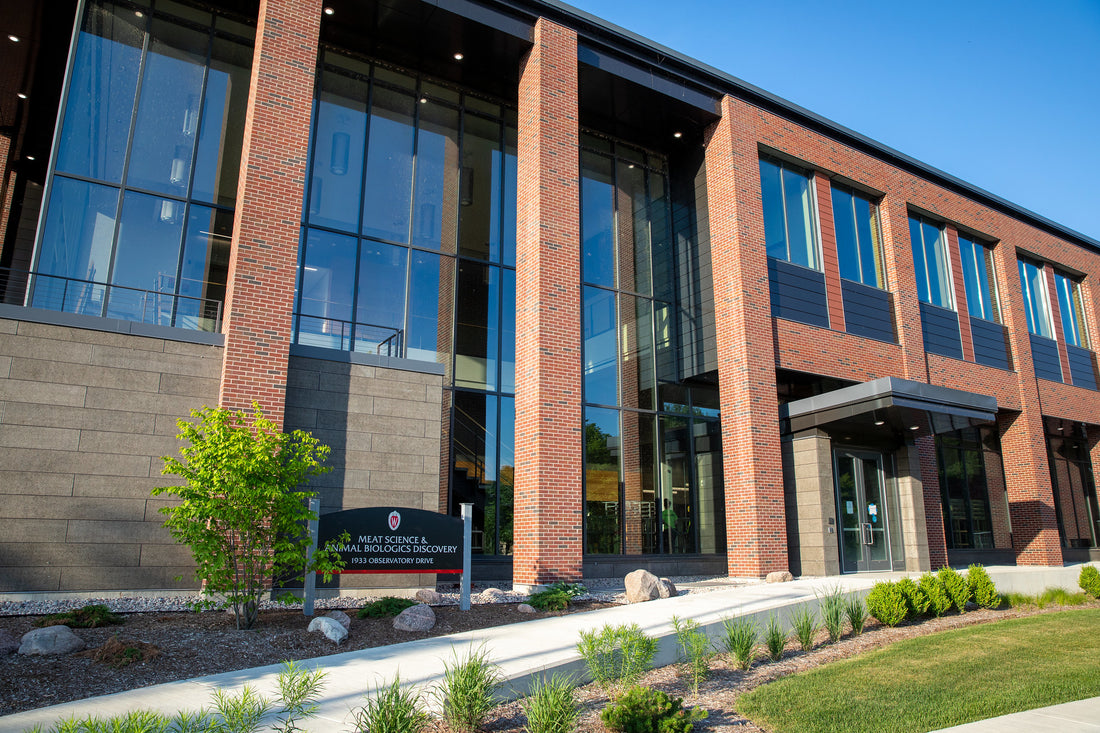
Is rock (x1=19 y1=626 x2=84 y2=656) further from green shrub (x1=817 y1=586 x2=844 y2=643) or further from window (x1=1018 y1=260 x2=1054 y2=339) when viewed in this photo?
window (x1=1018 y1=260 x2=1054 y2=339)

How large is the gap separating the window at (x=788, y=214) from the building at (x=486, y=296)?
5.0 inches

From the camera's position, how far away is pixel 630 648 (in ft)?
22.1

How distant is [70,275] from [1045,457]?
28133 mm

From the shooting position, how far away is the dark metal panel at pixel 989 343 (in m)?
23.3

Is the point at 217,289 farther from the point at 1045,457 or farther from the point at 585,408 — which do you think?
the point at 1045,457

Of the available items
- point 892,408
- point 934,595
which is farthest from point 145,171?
point 892,408

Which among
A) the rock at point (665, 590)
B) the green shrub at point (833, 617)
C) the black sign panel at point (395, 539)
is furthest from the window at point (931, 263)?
the black sign panel at point (395, 539)

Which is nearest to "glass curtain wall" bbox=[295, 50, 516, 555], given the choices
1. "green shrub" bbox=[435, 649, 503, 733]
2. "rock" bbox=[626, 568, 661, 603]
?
"rock" bbox=[626, 568, 661, 603]

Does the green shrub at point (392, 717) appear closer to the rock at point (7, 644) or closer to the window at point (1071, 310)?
the rock at point (7, 644)

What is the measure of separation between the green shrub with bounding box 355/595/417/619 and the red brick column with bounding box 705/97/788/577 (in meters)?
9.40

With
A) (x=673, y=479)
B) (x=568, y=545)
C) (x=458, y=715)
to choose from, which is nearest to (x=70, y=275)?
(x=568, y=545)

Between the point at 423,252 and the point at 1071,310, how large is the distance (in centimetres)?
2648

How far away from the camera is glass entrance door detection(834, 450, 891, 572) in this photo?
17.5 m

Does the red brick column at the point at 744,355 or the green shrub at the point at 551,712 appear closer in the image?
the green shrub at the point at 551,712
